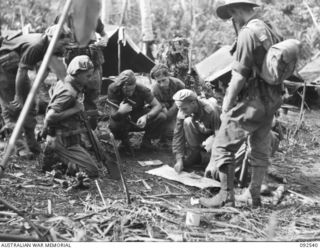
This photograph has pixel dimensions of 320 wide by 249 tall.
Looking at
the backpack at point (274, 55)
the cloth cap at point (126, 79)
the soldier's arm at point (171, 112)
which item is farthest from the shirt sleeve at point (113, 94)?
the backpack at point (274, 55)

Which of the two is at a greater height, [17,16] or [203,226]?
[17,16]

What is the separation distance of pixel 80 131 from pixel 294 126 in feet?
14.6

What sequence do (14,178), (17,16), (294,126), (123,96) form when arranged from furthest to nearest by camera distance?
(17,16), (294,126), (123,96), (14,178)

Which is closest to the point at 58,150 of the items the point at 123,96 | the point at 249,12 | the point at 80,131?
the point at 80,131

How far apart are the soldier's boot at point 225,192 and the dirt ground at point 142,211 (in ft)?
0.41

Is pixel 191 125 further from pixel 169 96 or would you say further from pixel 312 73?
pixel 312 73

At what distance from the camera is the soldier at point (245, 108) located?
4.30m

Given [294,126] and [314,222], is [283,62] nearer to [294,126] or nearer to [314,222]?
[314,222]

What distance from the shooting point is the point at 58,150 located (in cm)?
536

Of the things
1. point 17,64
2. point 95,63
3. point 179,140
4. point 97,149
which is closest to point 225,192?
point 179,140

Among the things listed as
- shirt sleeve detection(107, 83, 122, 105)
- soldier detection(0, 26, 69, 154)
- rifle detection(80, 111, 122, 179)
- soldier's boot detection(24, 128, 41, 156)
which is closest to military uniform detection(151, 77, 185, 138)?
shirt sleeve detection(107, 83, 122, 105)

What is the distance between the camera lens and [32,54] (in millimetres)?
5621

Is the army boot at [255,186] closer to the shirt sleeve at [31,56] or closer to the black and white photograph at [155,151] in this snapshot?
the black and white photograph at [155,151]

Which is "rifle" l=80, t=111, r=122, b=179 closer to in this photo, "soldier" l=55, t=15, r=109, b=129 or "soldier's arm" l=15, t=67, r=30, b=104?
"soldier" l=55, t=15, r=109, b=129
